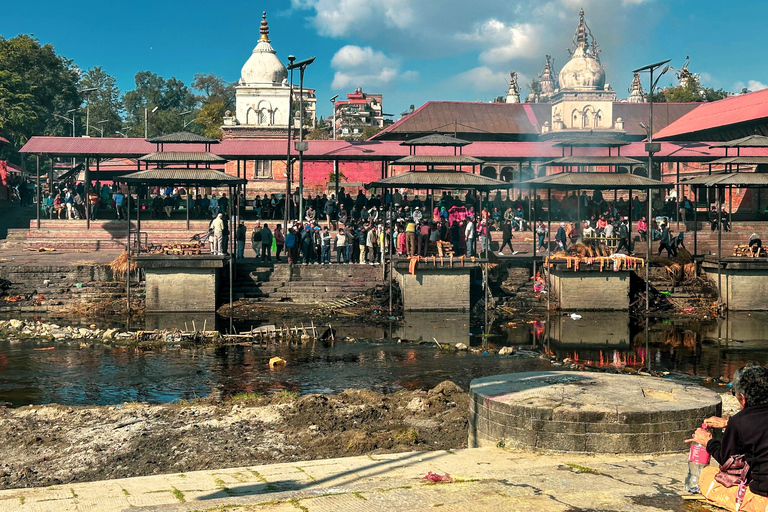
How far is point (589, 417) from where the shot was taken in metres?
7.64

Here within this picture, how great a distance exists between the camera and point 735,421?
5.50 meters

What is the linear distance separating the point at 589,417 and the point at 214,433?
448 cm

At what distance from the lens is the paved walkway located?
19.9 feet

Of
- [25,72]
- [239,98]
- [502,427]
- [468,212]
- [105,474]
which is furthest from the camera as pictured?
[25,72]

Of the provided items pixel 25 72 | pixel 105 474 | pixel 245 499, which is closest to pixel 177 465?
pixel 105 474

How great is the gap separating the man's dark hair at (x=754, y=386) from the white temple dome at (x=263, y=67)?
50690 mm

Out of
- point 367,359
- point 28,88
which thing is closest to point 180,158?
point 367,359

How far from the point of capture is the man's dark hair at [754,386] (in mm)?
5445

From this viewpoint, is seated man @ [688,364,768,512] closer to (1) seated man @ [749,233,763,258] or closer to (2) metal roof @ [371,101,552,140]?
(1) seated man @ [749,233,763,258]

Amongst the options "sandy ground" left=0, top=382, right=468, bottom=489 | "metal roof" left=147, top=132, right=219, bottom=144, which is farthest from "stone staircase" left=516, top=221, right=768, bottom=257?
Result: "sandy ground" left=0, top=382, right=468, bottom=489

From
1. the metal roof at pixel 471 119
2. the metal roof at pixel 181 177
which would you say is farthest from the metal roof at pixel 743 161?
the metal roof at pixel 471 119

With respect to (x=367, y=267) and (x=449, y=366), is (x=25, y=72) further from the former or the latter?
(x=449, y=366)

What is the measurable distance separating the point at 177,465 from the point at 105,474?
0.72 meters

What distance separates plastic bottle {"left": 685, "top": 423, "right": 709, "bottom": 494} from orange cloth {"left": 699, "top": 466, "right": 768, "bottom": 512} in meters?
0.07
